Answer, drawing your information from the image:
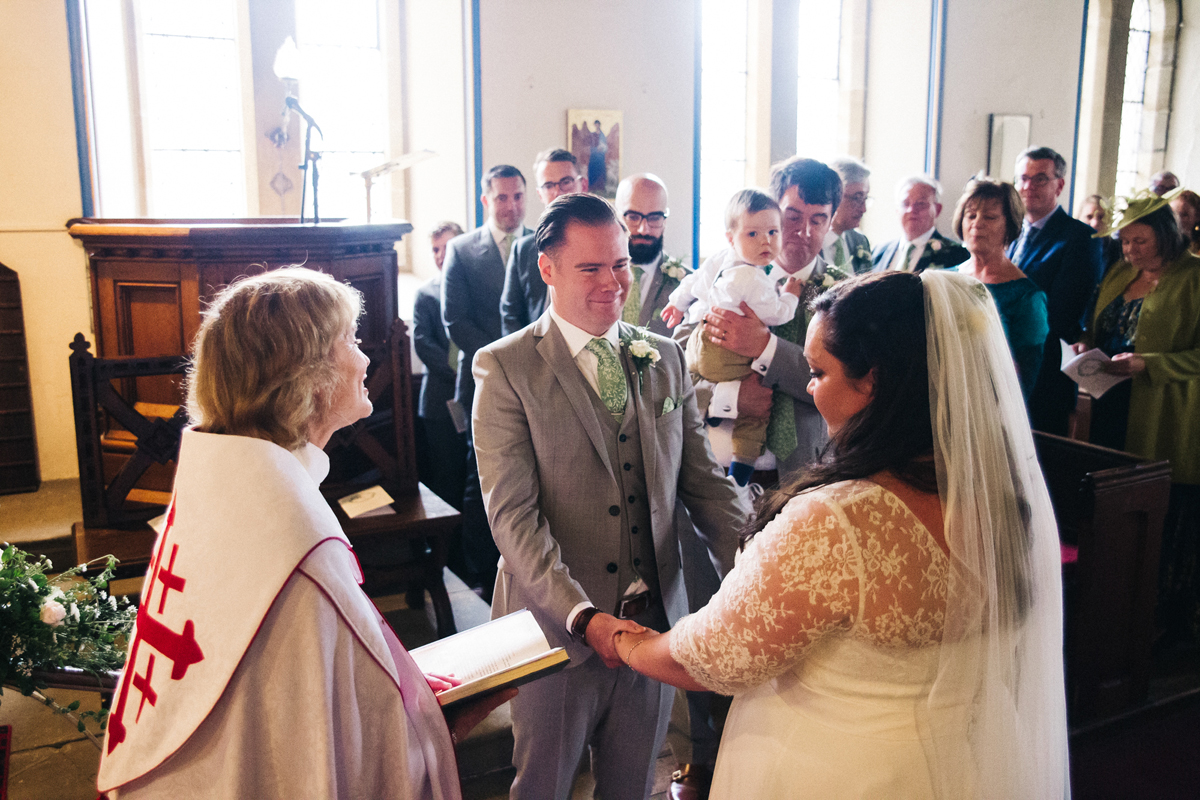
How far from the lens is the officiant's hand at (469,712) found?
1.56 metres

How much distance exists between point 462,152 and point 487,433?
16.4ft

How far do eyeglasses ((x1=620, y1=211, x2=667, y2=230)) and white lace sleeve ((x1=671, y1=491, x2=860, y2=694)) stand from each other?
7.31ft

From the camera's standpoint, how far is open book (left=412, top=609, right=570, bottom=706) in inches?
60.7

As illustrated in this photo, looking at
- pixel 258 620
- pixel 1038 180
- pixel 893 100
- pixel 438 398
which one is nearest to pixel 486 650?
pixel 258 620

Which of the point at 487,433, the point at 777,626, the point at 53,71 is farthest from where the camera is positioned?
the point at 53,71

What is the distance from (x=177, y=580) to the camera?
129 cm

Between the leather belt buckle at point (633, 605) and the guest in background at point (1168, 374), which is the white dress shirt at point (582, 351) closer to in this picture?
the leather belt buckle at point (633, 605)

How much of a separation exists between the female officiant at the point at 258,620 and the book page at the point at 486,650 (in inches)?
9.9

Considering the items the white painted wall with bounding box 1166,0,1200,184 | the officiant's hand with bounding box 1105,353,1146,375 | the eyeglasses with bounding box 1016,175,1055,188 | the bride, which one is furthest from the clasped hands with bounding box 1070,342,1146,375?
the white painted wall with bounding box 1166,0,1200,184

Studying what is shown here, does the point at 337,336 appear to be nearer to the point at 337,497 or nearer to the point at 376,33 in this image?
the point at 337,497

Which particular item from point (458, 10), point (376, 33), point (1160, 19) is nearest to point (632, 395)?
point (458, 10)

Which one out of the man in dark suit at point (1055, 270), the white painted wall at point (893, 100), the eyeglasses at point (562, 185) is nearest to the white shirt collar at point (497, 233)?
the eyeglasses at point (562, 185)

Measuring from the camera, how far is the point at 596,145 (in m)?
6.85

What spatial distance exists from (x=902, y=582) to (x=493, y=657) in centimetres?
74
